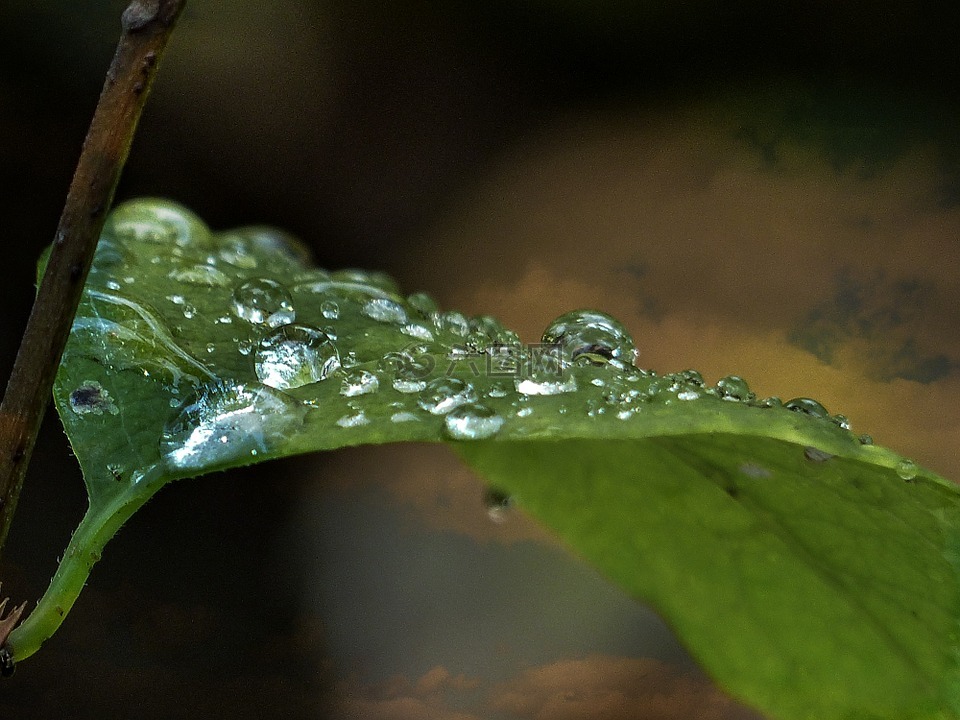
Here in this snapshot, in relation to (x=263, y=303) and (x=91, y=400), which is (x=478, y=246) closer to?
(x=263, y=303)

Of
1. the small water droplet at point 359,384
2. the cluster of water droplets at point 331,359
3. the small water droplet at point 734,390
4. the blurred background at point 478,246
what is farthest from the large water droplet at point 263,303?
the blurred background at point 478,246

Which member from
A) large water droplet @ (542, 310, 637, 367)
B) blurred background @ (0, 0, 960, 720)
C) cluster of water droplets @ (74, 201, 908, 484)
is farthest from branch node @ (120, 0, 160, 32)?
blurred background @ (0, 0, 960, 720)

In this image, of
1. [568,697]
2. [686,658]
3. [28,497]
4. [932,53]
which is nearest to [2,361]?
[28,497]

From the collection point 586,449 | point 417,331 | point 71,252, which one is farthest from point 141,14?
point 586,449

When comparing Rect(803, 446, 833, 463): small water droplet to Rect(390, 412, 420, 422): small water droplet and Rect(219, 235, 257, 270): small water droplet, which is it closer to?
Rect(390, 412, 420, 422): small water droplet

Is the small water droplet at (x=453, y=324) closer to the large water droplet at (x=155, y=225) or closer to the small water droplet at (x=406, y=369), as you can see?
the small water droplet at (x=406, y=369)

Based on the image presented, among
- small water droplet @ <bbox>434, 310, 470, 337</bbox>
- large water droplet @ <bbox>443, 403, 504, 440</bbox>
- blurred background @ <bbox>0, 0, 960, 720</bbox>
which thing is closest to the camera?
large water droplet @ <bbox>443, 403, 504, 440</bbox>

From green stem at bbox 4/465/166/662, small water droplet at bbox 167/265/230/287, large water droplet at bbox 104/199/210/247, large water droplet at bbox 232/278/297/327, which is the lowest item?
green stem at bbox 4/465/166/662
